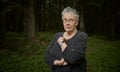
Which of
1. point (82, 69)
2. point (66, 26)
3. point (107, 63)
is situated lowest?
point (107, 63)

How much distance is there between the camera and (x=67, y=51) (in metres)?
3.56

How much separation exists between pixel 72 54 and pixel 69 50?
2.5 inches

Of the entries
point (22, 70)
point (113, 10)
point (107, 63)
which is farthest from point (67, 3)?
point (22, 70)

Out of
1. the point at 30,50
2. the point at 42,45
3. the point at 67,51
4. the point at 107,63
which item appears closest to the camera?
the point at 67,51

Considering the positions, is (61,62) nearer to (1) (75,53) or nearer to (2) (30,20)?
(1) (75,53)

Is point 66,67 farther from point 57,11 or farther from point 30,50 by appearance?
point 57,11

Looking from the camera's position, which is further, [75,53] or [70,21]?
[70,21]

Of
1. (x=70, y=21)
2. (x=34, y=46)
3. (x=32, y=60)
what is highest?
(x=70, y=21)

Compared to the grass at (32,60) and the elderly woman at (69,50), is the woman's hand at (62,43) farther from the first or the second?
the grass at (32,60)

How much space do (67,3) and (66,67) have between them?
19.1 meters

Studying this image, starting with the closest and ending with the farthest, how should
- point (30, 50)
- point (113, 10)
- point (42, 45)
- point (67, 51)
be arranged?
point (67, 51) < point (30, 50) < point (42, 45) < point (113, 10)

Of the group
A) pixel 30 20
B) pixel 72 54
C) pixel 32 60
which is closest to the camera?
pixel 72 54

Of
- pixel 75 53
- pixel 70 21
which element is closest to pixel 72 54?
pixel 75 53

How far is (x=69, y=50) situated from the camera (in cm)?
356
